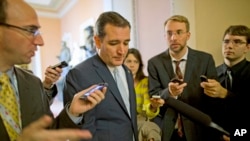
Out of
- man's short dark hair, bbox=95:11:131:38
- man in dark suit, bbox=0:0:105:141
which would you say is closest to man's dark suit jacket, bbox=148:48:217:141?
man's short dark hair, bbox=95:11:131:38

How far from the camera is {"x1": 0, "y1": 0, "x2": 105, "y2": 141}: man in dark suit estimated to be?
0.87 metres

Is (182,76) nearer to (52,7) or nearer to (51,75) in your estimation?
(51,75)

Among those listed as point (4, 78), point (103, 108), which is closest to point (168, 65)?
point (103, 108)

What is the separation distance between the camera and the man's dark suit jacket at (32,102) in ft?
2.95

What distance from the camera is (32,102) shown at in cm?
94

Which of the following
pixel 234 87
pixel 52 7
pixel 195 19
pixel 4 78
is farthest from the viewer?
pixel 52 7

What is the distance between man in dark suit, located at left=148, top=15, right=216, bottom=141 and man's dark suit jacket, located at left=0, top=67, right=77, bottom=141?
0.71 metres

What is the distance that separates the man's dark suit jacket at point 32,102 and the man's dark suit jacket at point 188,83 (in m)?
0.73

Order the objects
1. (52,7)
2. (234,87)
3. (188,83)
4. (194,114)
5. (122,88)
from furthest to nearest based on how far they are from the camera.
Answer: (52,7)
(234,87)
(188,83)
(122,88)
(194,114)

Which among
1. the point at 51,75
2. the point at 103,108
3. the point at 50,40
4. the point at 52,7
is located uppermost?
the point at 52,7

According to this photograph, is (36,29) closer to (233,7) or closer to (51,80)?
(51,80)

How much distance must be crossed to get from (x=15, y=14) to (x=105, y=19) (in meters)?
0.46

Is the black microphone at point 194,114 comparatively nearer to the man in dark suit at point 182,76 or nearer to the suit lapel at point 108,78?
the suit lapel at point 108,78

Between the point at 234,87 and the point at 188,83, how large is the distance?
36cm
